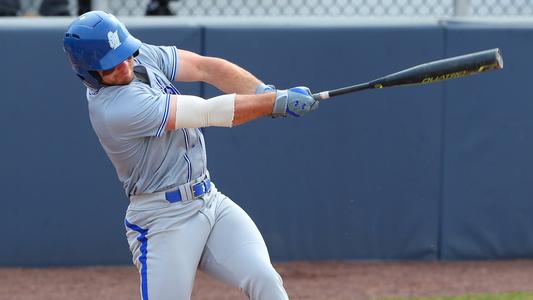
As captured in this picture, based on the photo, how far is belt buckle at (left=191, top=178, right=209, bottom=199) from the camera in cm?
433

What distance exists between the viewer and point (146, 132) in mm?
4133

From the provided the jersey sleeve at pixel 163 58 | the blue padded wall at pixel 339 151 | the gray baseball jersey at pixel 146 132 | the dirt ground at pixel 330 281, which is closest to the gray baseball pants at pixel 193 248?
the gray baseball jersey at pixel 146 132

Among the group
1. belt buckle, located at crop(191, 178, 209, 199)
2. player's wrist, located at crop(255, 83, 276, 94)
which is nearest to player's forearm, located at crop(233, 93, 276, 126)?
player's wrist, located at crop(255, 83, 276, 94)

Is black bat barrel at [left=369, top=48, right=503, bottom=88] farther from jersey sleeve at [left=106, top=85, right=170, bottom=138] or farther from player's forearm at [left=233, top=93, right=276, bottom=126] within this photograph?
jersey sleeve at [left=106, top=85, right=170, bottom=138]

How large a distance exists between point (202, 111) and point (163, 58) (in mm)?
555

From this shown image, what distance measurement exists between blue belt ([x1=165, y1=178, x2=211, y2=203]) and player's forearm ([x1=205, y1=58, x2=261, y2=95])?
470mm

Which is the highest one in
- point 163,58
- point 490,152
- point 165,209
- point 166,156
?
point 163,58

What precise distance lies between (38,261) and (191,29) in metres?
1.79

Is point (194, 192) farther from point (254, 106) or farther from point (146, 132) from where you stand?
point (254, 106)

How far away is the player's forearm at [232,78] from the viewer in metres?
4.59

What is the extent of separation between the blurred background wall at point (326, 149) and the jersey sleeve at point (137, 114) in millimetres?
2350

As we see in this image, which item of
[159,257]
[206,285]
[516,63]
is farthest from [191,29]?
[159,257]

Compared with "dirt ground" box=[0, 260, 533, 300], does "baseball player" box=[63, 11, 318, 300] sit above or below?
above

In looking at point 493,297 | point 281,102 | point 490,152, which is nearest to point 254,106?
point 281,102
